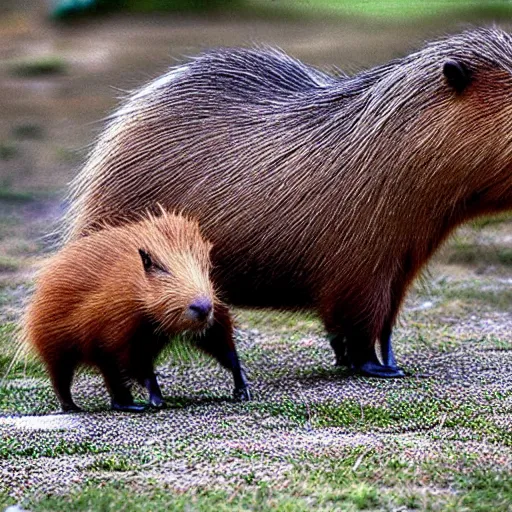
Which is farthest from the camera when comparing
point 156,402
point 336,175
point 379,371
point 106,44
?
point 106,44

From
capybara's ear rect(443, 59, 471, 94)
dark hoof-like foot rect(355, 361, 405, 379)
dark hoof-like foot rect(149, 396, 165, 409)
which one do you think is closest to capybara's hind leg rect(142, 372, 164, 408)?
dark hoof-like foot rect(149, 396, 165, 409)

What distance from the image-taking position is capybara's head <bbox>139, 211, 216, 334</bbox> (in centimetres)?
509

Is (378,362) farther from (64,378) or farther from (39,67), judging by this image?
(39,67)

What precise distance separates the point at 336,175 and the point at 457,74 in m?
0.72

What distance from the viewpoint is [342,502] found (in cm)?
379

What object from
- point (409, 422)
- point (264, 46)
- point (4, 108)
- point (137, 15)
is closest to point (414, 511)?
point (409, 422)

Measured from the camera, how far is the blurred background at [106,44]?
39.4 feet

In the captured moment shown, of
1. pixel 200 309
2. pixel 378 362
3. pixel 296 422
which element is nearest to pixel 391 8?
pixel 378 362

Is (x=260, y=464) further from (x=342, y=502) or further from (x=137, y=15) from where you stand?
(x=137, y=15)

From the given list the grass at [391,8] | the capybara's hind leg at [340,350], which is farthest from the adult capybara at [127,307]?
the grass at [391,8]

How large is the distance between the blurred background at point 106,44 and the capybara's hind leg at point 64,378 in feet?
17.3

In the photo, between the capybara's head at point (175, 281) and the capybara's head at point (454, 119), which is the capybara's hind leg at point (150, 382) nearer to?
the capybara's head at point (175, 281)

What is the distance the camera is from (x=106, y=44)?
51.7 feet

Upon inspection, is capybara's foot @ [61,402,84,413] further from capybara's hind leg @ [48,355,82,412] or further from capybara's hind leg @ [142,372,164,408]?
capybara's hind leg @ [142,372,164,408]
